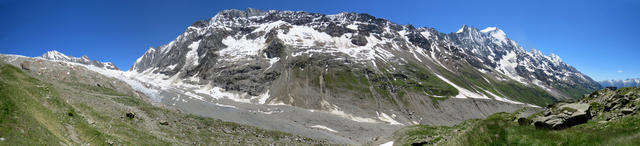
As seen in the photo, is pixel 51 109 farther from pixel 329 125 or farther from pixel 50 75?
pixel 329 125

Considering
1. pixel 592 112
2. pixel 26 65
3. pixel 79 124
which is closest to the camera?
pixel 592 112

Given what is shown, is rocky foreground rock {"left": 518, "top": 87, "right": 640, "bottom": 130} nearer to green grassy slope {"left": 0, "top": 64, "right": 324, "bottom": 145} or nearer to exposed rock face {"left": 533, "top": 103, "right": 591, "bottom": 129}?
exposed rock face {"left": 533, "top": 103, "right": 591, "bottom": 129}

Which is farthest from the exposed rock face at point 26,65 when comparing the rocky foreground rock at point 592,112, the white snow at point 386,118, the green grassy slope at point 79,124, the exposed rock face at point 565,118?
the white snow at point 386,118

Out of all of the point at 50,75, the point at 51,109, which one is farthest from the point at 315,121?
the point at 51,109

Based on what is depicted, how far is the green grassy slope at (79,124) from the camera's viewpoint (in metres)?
15.5

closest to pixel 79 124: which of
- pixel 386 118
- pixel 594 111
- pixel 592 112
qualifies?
pixel 592 112

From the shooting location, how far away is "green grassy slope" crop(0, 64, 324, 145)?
1549 cm

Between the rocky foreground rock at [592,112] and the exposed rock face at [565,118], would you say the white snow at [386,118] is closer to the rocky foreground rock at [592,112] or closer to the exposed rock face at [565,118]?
the rocky foreground rock at [592,112]

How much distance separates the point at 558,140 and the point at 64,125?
96.0ft

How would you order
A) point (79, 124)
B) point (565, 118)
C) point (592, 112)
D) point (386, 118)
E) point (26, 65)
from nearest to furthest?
point (565, 118), point (592, 112), point (79, 124), point (26, 65), point (386, 118)

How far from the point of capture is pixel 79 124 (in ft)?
71.8

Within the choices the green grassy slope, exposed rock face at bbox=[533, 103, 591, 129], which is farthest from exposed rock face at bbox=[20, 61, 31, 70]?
exposed rock face at bbox=[533, 103, 591, 129]

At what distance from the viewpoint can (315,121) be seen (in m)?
133

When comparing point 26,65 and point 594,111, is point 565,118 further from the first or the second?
point 26,65
